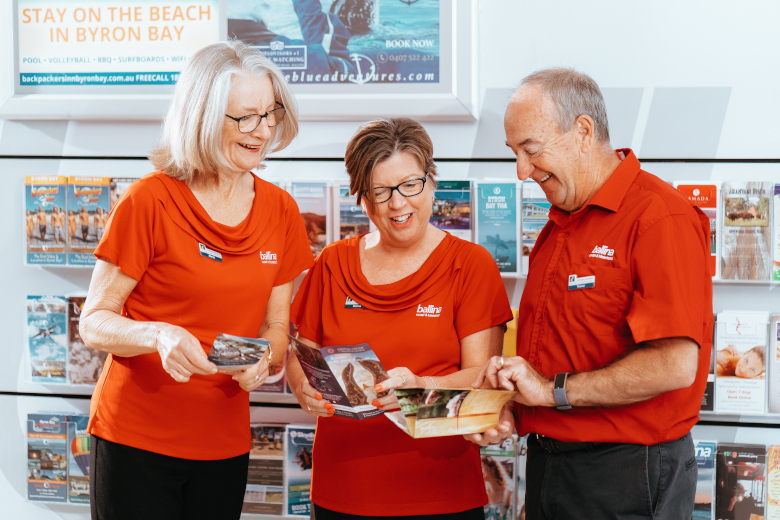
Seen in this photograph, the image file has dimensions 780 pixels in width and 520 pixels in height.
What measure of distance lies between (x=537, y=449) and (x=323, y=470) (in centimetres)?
70

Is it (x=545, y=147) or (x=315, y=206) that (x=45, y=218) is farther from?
(x=545, y=147)

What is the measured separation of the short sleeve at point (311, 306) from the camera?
2223 millimetres

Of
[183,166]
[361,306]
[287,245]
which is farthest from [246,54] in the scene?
[361,306]

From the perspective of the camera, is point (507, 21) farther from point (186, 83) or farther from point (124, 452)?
point (124, 452)

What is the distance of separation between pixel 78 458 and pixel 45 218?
116cm

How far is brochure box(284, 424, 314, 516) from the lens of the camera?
2910mm

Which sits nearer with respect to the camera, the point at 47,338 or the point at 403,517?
the point at 403,517

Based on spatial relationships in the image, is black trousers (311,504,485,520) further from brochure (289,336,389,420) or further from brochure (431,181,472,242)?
brochure (431,181,472,242)

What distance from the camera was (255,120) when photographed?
2012 millimetres

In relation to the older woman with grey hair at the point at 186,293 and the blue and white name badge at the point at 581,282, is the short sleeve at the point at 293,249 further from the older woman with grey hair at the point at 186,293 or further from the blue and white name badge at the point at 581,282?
the blue and white name badge at the point at 581,282

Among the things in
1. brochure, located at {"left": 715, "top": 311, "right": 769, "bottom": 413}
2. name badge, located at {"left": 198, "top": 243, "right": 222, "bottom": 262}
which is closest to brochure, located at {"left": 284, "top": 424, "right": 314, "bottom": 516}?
name badge, located at {"left": 198, "top": 243, "right": 222, "bottom": 262}

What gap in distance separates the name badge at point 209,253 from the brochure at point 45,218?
1372 mm

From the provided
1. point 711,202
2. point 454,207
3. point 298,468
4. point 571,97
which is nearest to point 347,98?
point 454,207

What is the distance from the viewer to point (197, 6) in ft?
9.46
